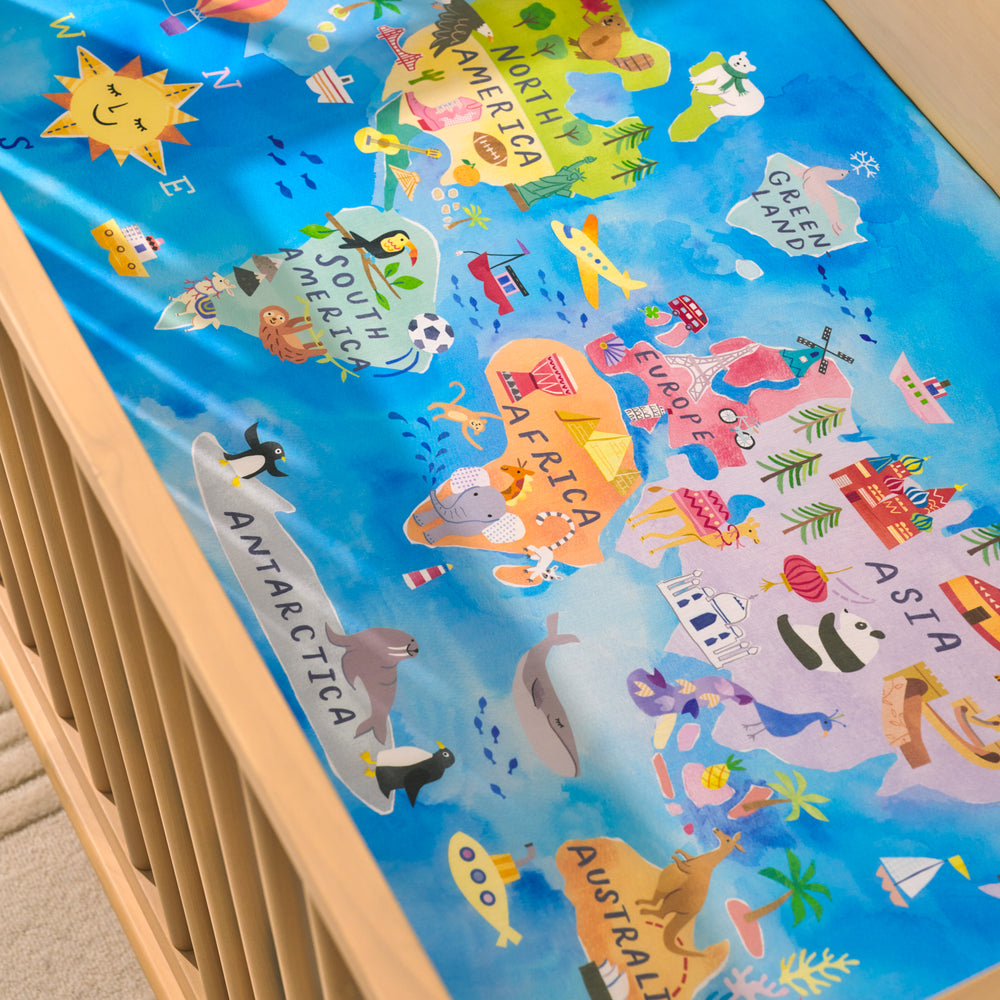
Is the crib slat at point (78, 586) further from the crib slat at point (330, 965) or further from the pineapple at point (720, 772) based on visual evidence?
the pineapple at point (720, 772)

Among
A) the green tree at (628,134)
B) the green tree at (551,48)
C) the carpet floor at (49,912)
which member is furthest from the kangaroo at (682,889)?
the green tree at (551,48)

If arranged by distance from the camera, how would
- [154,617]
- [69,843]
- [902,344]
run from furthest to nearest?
[69,843] → [902,344] → [154,617]

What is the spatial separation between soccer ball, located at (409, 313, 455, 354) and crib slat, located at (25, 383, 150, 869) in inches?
16.1

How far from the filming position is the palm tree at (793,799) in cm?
82

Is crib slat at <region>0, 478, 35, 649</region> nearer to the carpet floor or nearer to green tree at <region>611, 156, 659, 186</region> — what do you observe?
the carpet floor

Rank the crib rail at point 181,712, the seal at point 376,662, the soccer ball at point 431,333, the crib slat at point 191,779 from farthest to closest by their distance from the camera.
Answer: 1. the soccer ball at point 431,333
2. the seal at point 376,662
3. the crib slat at point 191,779
4. the crib rail at point 181,712

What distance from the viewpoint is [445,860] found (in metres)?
0.76

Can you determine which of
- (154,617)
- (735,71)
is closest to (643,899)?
(154,617)

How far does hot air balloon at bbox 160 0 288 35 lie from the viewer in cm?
120

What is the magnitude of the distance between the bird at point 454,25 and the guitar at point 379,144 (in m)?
0.17

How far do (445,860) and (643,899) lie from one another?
0.16 meters

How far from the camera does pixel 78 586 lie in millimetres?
747

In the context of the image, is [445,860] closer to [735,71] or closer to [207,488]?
[207,488]

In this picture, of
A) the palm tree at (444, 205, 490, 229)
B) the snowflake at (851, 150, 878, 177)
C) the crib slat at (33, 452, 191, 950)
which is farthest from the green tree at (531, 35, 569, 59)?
the crib slat at (33, 452, 191, 950)
